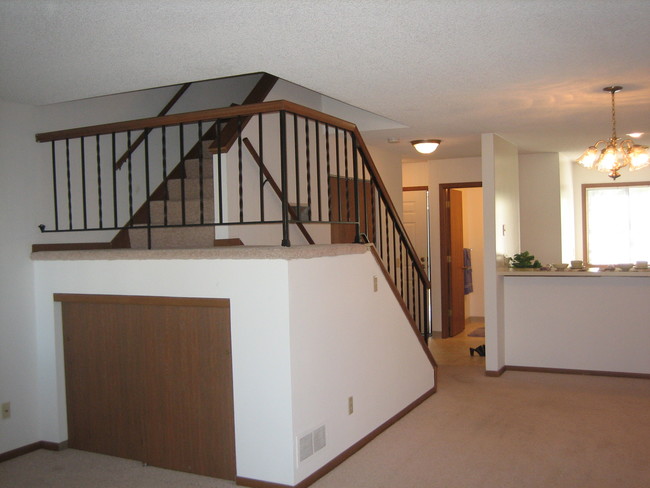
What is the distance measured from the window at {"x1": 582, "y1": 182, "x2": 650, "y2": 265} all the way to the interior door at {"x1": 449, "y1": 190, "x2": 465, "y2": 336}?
6.86ft

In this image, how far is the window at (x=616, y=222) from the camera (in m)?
9.41

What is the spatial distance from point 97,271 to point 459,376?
144 inches

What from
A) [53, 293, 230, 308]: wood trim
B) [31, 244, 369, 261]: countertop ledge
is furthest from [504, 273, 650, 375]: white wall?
[53, 293, 230, 308]: wood trim

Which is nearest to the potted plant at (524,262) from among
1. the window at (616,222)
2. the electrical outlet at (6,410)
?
the window at (616,222)

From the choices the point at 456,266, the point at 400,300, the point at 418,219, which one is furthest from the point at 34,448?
the point at 456,266

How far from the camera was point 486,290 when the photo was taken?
6297 millimetres

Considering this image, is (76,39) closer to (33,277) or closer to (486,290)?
(33,277)

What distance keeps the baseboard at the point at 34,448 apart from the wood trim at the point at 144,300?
0.98 metres

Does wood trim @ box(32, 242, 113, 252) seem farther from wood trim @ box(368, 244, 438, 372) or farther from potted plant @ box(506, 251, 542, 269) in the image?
potted plant @ box(506, 251, 542, 269)

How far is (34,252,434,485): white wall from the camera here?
3506 millimetres

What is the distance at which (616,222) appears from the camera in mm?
9547

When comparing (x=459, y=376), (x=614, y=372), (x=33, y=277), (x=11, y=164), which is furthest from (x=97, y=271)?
(x=614, y=372)

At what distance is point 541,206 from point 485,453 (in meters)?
4.74

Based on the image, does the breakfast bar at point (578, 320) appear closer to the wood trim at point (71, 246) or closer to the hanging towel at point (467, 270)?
the hanging towel at point (467, 270)
